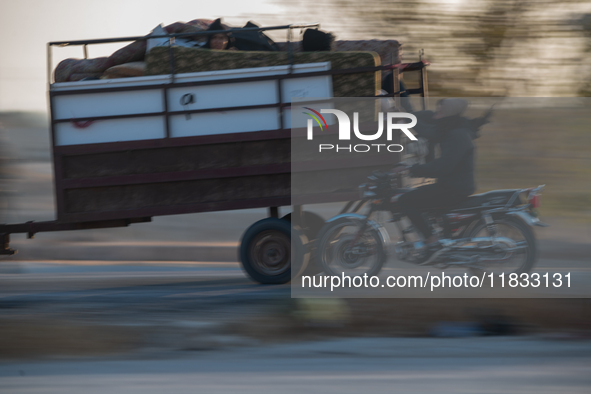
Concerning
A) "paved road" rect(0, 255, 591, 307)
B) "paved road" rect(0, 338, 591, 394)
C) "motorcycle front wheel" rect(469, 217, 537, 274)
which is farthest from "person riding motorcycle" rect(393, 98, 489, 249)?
"paved road" rect(0, 338, 591, 394)

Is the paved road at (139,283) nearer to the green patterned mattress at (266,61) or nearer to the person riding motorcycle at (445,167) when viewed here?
the person riding motorcycle at (445,167)

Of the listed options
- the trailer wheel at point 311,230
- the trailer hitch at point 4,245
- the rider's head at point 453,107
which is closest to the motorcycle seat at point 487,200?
the rider's head at point 453,107

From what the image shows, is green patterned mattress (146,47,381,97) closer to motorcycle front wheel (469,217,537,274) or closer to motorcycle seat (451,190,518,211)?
motorcycle seat (451,190,518,211)

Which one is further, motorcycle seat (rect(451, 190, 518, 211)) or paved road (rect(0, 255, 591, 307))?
paved road (rect(0, 255, 591, 307))

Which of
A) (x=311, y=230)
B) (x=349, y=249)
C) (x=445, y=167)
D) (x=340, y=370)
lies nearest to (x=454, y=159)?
(x=445, y=167)

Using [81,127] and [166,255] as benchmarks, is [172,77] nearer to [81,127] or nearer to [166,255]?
[81,127]

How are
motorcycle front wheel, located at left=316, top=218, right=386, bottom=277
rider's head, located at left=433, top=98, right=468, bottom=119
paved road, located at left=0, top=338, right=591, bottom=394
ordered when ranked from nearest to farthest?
paved road, located at left=0, top=338, right=591, bottom=394
rider's head, located at left=433, top=98, right=468, bottom=119
motorcycle front wheel, located at left=316, top=218, right=386, bottom=277

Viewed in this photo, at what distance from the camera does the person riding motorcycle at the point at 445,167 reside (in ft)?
20.6

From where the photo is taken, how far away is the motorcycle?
6.23m

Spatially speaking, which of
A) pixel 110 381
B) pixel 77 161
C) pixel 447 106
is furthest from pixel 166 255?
pixel 110 381

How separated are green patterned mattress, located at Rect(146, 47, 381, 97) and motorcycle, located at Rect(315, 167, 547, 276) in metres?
0.86

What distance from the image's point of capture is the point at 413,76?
9234 mm

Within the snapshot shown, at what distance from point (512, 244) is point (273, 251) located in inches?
88.4

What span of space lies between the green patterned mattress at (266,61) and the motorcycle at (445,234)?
0.86 meters
